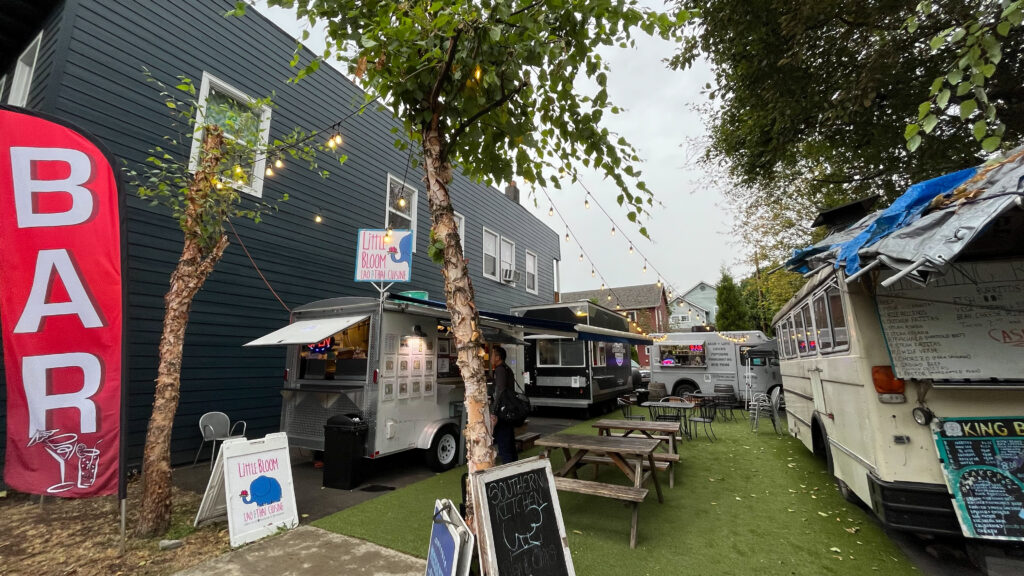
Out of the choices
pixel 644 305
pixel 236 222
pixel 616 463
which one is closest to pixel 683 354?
pixel 616 463

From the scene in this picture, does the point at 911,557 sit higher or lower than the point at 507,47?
lower

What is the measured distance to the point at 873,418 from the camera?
344 centimetres

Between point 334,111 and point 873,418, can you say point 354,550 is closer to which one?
point 873,418

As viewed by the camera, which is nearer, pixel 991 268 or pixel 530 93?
pixel 991 268

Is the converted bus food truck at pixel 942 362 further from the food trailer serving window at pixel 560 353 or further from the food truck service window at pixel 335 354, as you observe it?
the food trailer serving window at pixel 560 353

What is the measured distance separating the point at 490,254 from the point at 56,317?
11296 mm

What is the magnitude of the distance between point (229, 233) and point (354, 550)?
6.02m

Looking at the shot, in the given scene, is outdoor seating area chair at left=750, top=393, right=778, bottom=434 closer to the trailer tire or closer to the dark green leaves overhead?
the trailer tire

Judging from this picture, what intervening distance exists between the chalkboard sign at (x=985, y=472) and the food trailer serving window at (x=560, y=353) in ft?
27.7

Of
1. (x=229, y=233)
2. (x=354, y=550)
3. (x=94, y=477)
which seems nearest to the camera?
(x=94, y=477)

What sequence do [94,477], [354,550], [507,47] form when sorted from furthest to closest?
[354,550], [94,477], [507,47]

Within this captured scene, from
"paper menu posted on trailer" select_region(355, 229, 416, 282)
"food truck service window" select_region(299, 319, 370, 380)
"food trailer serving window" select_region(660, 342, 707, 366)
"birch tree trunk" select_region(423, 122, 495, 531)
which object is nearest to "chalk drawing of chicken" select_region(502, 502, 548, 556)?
"birch tree trunk" select_region(423, 122, 495, 531)

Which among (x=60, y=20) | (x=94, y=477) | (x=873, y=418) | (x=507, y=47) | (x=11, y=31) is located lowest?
(x=94, y=477)

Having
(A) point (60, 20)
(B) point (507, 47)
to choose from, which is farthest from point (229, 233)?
(B) point (507, 47)
